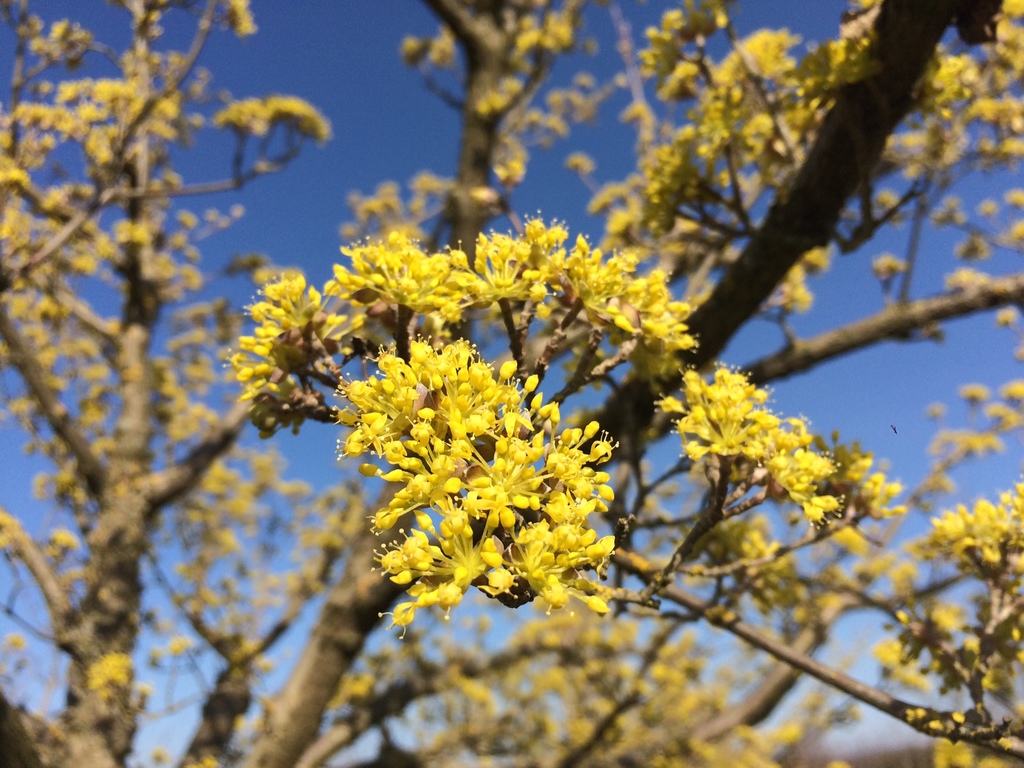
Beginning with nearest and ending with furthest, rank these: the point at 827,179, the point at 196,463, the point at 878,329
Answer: the point at 827,179 → the point at 878,329 → the point at 196,463

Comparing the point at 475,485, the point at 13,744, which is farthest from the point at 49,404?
the point at 475,485

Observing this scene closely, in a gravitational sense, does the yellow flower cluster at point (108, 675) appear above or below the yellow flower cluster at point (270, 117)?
below

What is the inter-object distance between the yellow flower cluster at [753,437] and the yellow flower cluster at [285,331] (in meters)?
1.05

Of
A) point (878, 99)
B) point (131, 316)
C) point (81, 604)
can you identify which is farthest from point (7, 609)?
point (878, 99)

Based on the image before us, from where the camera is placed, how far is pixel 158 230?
8.11 m

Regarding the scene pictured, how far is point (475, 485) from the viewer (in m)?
1.25

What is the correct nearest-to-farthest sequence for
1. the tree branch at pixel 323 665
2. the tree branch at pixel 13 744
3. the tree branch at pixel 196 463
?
the tree branch at pixel 13 744
the tree branch at pixel 323 665
the tree branch at pixel 196 463

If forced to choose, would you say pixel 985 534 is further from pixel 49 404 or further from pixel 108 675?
pixel 49 404

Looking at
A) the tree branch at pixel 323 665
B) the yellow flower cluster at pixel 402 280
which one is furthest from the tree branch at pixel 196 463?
the yellow flower cluster at pixel 402 280

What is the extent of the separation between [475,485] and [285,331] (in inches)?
34.4

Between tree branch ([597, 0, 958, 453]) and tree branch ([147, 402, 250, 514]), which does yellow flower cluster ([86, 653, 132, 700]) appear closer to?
tree branch ([147, 402, 250, 514])

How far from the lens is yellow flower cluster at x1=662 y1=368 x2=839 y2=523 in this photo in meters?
1.73

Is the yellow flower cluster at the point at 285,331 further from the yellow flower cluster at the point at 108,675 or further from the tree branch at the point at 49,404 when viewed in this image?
the yellow flower cluster at the point at 108,675

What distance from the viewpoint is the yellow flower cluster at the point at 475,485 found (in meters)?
1.24
